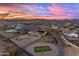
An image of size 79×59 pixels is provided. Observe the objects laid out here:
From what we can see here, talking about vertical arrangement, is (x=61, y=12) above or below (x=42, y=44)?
above

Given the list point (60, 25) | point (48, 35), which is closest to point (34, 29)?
point (48, 35)

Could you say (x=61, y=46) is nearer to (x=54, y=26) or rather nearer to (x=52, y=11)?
(x=54, y=26)

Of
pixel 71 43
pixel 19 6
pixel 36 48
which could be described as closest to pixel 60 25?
pixel 71 43

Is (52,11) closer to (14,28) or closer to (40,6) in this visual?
(40,6)

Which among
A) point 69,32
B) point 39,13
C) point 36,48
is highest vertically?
point 39,13

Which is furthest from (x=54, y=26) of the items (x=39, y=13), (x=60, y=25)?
(x=39, y=13)

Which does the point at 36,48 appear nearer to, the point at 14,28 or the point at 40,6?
the point at 14,28

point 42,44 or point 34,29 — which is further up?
point 34,29
